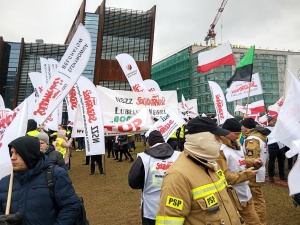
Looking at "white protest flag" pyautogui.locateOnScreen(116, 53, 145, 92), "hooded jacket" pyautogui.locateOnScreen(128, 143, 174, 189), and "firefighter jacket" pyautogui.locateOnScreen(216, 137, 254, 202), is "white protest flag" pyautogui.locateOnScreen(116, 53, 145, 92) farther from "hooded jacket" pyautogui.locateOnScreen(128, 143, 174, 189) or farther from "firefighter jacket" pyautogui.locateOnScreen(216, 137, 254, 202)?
"firefighter jacket" pyautogui.locateOnScreen(216, 137, 254, 202)

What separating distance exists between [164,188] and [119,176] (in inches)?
332

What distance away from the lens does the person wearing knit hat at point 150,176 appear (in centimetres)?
349

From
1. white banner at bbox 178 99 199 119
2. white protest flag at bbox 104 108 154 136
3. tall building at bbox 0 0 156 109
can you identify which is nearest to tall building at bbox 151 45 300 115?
tall building at bbox 0 0 156 109

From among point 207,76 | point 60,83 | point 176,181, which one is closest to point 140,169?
point 176,181

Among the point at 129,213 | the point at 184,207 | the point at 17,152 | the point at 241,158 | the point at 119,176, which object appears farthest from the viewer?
the point at 119,176

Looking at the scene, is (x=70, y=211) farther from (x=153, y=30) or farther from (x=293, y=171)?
(x=153, y=30)

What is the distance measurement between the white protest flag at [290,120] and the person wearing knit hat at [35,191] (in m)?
2.12

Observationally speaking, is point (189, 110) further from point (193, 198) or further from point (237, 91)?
point (193, 198)

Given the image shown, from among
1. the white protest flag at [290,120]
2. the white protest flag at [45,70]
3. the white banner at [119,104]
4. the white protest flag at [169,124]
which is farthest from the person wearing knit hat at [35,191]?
the white protest flag at [45,70]

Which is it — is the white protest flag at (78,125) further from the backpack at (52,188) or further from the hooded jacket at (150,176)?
the backpack at (52,188)

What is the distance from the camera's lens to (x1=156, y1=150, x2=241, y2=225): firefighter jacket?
194cm

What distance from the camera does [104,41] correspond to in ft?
144

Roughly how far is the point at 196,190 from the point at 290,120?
1.45m

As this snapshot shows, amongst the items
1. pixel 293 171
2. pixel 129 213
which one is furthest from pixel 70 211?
pixel 129 213
